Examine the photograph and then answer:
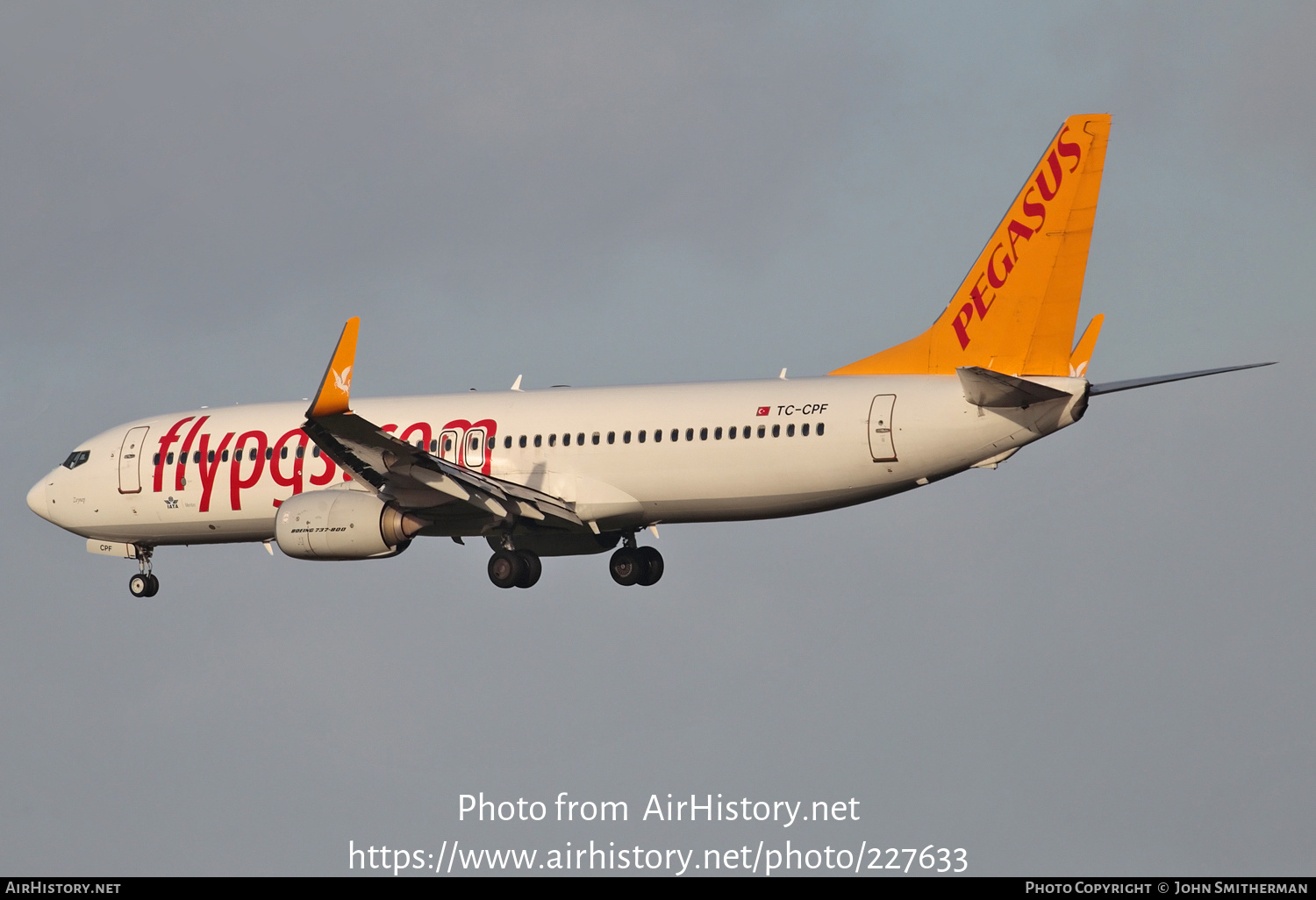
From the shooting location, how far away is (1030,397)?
32844 millimetres

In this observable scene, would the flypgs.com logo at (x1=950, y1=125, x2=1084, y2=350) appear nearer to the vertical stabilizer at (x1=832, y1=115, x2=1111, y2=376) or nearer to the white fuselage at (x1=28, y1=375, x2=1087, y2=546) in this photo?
the vertical stabilizer at (x1=832, y1=115, x2=1111, y2=376)

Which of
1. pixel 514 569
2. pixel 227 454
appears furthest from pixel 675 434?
pixel 227 454

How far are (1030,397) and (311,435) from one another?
42.8ft

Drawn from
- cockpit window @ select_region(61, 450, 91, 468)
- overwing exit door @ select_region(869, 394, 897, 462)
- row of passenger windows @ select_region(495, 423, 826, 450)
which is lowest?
overwing exit door @ select_region(869, 394, 897, 462)

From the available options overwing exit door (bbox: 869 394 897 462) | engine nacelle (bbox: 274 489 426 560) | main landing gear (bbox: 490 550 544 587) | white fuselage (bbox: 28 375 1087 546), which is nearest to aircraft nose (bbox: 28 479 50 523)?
white fuselage (bbox: 28 375 1087 546)

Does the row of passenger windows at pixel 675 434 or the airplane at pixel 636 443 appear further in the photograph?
the row of passenger windows at pixel 675 434

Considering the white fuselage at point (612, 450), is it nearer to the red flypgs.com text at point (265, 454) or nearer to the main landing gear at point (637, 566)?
the red flypgs.com text at point (265, 454)

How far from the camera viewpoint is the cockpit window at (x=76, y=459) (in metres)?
43.0

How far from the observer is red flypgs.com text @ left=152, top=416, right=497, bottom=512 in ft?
127

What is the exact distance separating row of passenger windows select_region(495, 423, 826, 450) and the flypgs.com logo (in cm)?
353

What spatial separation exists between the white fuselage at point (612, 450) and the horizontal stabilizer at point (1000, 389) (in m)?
0.25

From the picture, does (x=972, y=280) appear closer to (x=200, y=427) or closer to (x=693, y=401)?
(x=693, y=401)

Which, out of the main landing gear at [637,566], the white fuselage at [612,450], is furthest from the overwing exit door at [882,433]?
the main landing gear at [637,566]

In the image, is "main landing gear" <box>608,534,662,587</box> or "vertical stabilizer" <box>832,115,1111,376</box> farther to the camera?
"main landing gear" <box>608,534,662,587</box>
